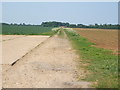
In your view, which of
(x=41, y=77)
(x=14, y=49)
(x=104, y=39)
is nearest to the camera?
(x=41, y=77)

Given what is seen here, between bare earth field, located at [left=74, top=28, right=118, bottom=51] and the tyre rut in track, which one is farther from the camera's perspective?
bare earth field, located at [left=74, top=28, right=118, bottom=51]

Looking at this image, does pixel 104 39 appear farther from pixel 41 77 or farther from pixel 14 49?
pixel 41 77

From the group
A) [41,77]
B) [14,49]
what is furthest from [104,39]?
[41,77]

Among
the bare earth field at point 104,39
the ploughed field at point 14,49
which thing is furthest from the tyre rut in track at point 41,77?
the bare earth field at point 104,39

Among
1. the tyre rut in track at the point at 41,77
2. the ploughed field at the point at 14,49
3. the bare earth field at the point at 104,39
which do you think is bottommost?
the bare earth field at the point at 104,39

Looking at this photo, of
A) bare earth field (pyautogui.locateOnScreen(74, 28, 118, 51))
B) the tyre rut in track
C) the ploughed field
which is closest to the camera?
the tyre rut in track

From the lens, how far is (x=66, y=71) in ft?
38.7

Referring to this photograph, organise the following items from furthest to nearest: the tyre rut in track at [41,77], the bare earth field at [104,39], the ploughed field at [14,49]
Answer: the bare earth field at [104,39] < the ploughed field at [14,49] < the tyre rut in track at [41,77]

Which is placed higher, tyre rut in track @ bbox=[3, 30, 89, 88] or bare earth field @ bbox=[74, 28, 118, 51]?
tyre rut in track @ bbox=[3, 30, 89, 88]

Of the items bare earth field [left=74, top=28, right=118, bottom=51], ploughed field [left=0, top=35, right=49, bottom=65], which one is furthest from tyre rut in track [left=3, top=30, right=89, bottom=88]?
bare earth field [left=74, top=28, right=118, bottom=51]

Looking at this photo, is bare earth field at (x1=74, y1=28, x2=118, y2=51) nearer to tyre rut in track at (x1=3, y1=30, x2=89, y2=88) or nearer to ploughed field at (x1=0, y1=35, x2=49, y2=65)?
ploughed field at (x1=0, y1=35, x2=49, y2=65)

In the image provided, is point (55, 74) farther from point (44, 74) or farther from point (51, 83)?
point (51, 83)

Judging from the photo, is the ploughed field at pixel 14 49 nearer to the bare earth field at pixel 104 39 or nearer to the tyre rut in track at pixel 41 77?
the tyre rut in track at pixel 41 77

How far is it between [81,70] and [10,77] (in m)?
3.34
